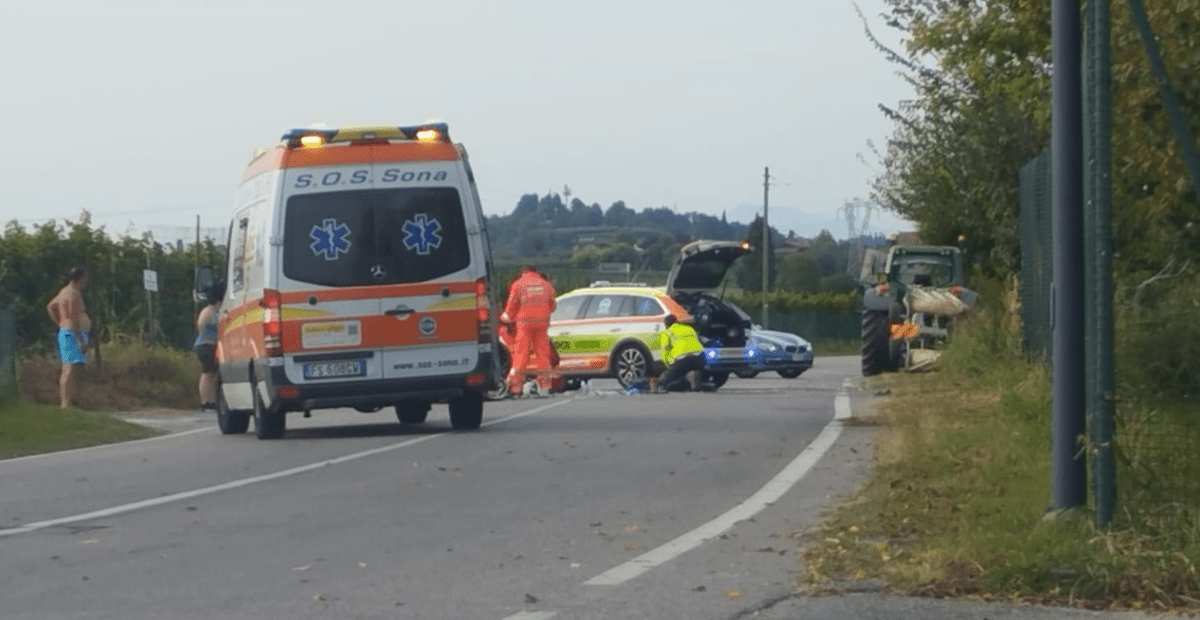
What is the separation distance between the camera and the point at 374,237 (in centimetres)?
1711

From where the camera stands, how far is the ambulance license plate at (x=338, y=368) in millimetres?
17062

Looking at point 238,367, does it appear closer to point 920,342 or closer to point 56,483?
point 56,483

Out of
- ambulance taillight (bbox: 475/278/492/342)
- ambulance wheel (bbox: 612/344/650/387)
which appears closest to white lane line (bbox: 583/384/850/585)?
ambulance taillight (bbox: 475/278/492/342)

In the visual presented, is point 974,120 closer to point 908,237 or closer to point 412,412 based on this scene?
point 412,412

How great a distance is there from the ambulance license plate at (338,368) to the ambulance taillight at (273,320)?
31 cm

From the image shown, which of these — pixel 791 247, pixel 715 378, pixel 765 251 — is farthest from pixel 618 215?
pixel 715 378

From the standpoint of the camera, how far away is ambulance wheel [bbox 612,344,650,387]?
94.3 ft

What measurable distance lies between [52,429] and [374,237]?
405 cm

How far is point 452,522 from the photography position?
10.5 metres

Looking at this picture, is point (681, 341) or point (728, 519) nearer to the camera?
point (728, 519)

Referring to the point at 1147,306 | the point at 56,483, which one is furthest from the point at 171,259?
the point at 1147,306

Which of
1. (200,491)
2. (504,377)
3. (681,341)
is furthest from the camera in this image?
(681,341)

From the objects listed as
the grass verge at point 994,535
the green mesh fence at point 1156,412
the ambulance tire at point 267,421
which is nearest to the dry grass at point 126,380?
the ambulance tire at point 267,421

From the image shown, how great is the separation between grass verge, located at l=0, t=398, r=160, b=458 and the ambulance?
215 centimetres
